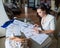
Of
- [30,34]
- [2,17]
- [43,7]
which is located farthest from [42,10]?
[2,17]

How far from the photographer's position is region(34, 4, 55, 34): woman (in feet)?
3.35

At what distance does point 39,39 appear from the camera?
3.28 feet

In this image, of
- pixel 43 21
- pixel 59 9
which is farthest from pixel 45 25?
→ pixel 59 9

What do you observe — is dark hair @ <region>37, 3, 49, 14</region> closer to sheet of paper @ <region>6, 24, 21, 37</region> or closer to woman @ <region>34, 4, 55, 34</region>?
woman @ <region>34, 4, 55, 34</region>

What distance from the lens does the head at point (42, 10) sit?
1.03 meters

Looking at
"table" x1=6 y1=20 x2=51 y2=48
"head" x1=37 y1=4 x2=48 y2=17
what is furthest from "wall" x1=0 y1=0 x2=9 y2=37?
"head" x1=37 y1=4 x2=48 y2=17

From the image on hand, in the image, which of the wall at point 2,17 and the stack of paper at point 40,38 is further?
the wall at point 2,17

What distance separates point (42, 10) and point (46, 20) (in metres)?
0.07

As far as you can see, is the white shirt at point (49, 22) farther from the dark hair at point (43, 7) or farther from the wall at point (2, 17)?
the wall at point (2, 17)

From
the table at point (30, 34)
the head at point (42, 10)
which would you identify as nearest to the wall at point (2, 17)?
the table at point (30, 34)

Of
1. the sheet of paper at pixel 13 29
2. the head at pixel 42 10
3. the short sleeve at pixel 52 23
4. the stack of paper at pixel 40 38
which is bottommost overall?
the stack of paper at pixel 40 38

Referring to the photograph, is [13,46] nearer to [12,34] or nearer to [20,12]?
[12,34]

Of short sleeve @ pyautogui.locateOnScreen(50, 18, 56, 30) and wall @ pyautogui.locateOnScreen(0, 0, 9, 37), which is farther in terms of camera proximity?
wall @ pyautogui.locateOnScreen(0, 0, 9, 37)

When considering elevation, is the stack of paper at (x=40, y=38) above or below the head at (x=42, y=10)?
below
